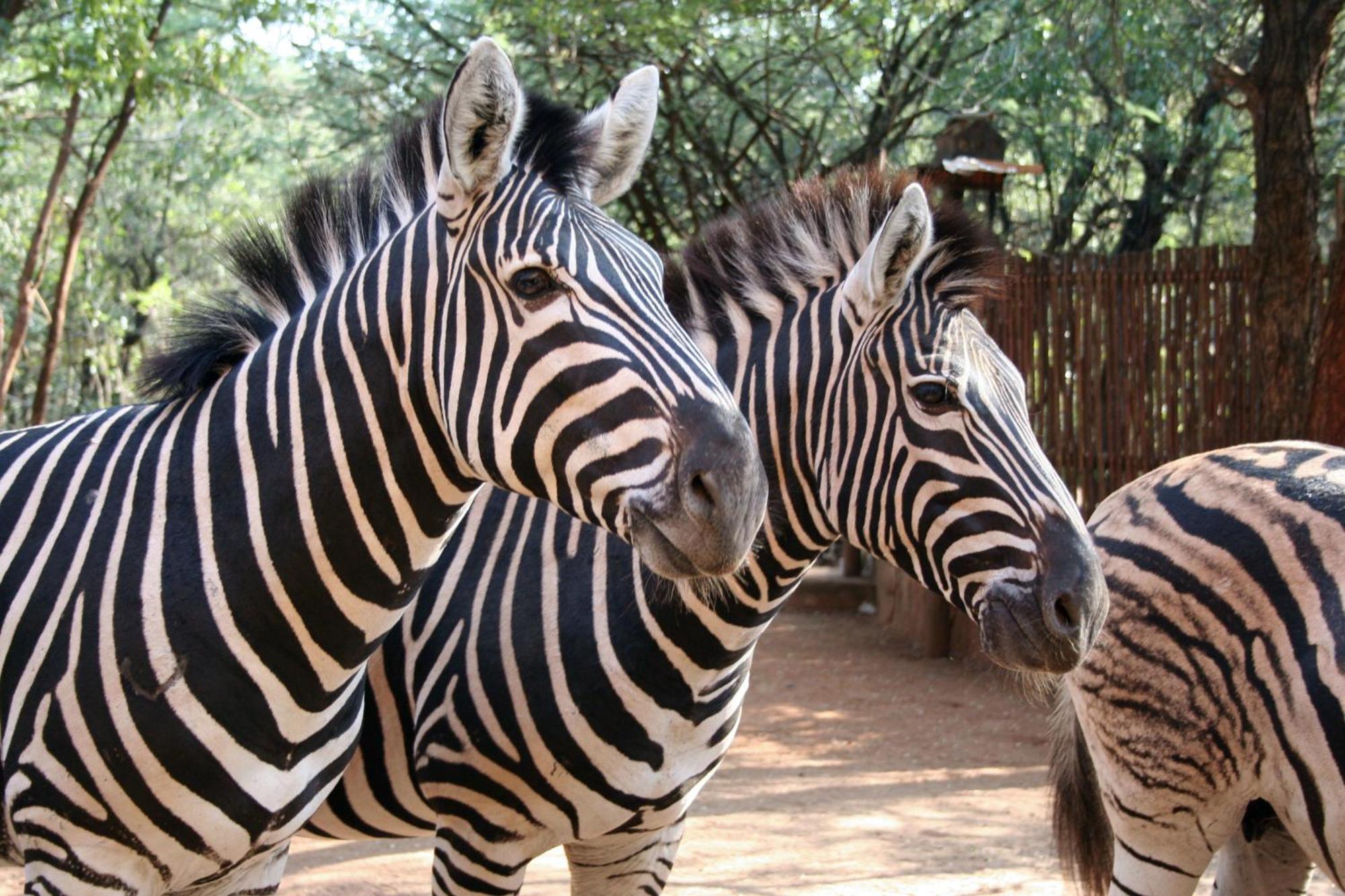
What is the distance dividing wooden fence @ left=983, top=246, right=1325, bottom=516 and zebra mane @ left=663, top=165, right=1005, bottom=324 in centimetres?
618

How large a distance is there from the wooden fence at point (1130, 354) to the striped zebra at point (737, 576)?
6.40 meters

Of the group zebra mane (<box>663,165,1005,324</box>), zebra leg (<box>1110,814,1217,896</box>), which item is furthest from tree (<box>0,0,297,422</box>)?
zebra leg (<box>1110,814,1217,896</box>)

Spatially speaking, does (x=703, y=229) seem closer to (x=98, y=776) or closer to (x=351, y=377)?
(x=351, y=377)

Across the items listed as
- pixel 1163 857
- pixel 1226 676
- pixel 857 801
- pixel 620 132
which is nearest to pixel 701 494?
pixel 620 132

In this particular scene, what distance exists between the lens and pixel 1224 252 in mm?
9234

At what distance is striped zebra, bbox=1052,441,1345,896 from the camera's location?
127 inches

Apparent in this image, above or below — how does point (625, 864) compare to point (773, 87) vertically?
below

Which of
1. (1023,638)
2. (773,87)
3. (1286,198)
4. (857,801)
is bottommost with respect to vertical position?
(857,801)

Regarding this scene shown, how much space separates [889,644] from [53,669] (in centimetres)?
936

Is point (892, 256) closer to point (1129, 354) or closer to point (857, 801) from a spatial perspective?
point (857, 801)

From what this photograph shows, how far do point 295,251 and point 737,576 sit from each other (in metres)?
1.36

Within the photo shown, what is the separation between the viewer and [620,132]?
2.73 meters

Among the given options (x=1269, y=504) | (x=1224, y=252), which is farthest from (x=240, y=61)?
(x=1269, y=504)

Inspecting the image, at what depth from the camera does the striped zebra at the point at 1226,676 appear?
10.6 ft
